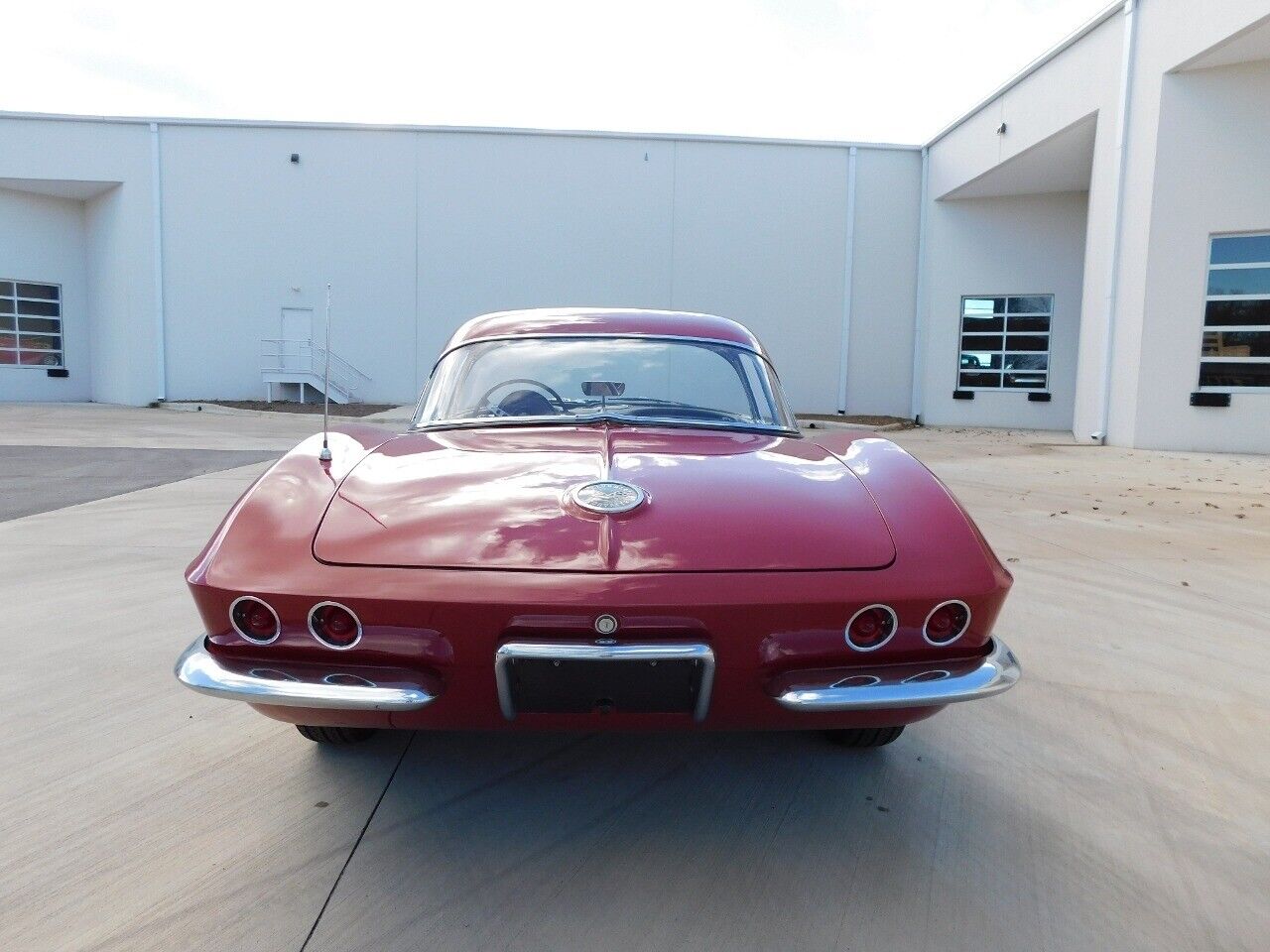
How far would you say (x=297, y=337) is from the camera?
763 inches

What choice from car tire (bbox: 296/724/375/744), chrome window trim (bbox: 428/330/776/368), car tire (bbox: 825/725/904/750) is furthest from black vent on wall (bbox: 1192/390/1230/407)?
car tire (bbox: 296/724/375/744)

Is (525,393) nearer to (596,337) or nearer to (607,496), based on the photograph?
(596,337)

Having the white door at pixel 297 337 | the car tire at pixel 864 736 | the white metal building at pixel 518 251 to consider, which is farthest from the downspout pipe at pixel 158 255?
the car tire at pixel 864 736

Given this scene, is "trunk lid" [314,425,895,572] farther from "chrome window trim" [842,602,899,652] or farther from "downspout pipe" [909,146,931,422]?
"downspout pipe" [909,146,931,422]

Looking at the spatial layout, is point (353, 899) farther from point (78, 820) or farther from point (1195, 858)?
point (1195, 858)

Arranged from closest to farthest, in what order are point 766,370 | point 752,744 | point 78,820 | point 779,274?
1. point 78,820
2. point 752,744
3. point 766,370
4. point 779,274

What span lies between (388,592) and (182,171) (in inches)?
813

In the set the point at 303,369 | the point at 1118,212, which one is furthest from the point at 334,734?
the point at 303,369

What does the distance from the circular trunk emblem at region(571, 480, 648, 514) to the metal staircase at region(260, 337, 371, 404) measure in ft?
59.6

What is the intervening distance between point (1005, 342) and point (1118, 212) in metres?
5.54

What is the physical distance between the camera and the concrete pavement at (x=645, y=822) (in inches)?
67.1

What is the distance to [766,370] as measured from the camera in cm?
322

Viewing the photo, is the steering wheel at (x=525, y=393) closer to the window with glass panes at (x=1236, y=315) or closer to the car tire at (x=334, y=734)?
the car tire at (x=334, y=734)

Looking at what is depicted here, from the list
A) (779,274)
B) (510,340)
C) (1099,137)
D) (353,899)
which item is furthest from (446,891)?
(779,274)
